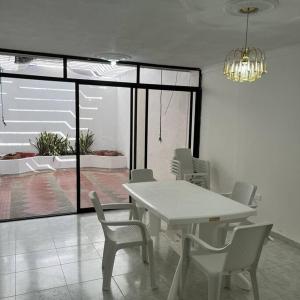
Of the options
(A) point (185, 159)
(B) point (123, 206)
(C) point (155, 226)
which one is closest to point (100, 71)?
(A) point (185, 159)

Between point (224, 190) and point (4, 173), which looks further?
point (4, 173)

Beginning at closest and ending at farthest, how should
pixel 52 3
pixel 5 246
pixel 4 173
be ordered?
pixel 52 3 < pixel 5 246 < pixel 4 173

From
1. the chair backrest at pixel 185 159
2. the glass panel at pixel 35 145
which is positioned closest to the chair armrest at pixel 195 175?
the chair backrest at pixel 185 159

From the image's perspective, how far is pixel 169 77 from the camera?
17.5ft

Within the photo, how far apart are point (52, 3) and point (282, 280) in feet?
10.8

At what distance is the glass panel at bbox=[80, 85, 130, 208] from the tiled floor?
1.26 m

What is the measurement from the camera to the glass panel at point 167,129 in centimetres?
545

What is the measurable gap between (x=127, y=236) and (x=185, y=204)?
2.12 ft

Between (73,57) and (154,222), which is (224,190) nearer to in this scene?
(154,222)

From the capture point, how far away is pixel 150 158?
5.49m

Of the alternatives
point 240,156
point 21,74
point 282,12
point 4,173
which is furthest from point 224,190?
point 4,173

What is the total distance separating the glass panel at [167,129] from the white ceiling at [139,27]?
4.30ft

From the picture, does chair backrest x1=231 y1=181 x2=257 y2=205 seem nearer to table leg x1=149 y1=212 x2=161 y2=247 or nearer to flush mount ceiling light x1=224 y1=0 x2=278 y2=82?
table leg x1=149 y1=212 x2=161 y2=247

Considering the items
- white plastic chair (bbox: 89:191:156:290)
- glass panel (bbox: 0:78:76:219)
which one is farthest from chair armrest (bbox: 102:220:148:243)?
glass panel (bbox: 0:78:76:219)
